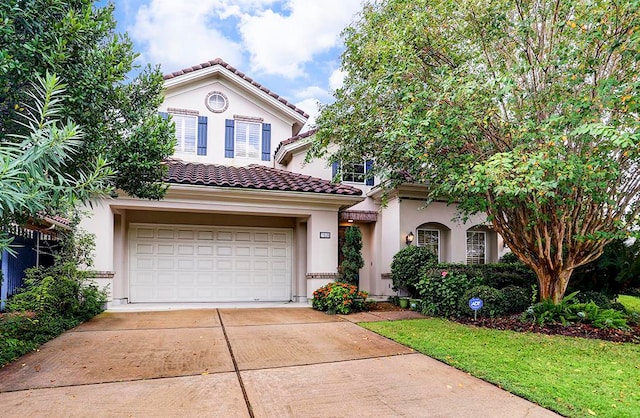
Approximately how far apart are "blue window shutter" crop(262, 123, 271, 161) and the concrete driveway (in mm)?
7562

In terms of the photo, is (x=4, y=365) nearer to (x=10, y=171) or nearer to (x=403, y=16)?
(x=10, y=171)

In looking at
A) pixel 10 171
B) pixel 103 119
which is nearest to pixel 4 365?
pixel 103 119

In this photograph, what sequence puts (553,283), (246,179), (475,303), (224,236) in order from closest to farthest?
1. (475,303)
2. (553,283)
3. (246,179)
4. (224,236)

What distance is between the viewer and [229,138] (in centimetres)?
1302

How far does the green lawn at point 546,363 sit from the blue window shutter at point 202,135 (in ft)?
26.6

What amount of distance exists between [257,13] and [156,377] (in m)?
13.1

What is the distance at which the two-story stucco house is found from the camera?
33.1 ft

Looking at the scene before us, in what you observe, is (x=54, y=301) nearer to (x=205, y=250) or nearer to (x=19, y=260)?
(x=19, y=260)

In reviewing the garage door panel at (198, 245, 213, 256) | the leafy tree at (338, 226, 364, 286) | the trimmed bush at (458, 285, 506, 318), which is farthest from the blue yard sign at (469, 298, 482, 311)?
the garage door panel at (198, 245, 213, 256)

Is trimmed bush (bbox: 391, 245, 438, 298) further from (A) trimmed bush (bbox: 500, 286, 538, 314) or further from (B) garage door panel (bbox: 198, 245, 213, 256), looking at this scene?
(B) garage door panel (bbox: 198, 245, 213, 256)

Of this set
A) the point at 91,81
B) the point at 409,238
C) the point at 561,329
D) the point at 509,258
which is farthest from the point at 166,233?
the point at 509,258

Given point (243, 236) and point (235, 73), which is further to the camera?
point (235, 73)

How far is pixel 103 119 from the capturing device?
4.50 meters

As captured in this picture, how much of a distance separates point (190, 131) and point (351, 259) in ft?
22.3
